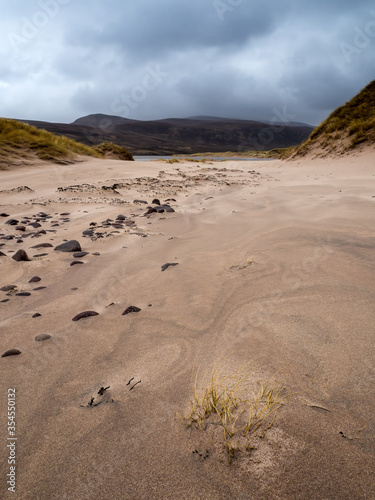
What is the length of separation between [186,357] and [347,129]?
13.9 metres

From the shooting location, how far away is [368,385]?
115cm

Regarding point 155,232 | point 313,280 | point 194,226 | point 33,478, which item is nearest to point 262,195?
point 194,226

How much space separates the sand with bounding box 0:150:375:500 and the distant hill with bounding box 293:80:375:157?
988 cm

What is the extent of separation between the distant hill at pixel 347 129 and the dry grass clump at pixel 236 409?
1236 centimetres

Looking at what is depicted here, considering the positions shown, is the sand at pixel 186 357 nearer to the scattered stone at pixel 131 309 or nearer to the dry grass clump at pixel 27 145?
the scattered stone at pixel 131 309

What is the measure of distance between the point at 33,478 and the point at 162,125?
173m

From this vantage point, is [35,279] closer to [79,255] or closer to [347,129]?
[79,255]

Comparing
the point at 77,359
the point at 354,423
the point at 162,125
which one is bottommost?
the point at 77,359

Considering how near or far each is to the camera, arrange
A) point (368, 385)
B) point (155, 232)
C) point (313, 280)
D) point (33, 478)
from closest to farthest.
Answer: point (33, 478) < point (368, 385) < point (313, 280) < point (155, 232)

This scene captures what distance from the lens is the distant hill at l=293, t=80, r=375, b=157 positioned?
37.5 feet

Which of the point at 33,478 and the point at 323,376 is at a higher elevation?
the point at 323,376

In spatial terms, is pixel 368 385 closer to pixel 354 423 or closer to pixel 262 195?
pixel 354 423

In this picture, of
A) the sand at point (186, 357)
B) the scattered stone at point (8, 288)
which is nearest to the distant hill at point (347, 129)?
the sand at point (186, 357)

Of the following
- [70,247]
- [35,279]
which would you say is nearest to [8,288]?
[35,279]
